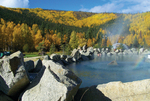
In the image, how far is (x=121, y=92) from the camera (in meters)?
5.82

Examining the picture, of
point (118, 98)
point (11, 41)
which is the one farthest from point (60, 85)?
point (11, 41)

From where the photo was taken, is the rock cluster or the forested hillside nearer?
the rock cluster

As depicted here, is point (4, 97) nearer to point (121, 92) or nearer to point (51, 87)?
point (51, 87)

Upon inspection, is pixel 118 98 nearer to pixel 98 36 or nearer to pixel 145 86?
pixel 145 86

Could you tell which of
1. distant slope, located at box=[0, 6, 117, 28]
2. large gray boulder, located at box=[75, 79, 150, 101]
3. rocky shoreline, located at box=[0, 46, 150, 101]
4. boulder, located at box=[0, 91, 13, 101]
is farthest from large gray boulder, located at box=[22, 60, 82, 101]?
distant slope, located at box=[0, 6, 117, 28]

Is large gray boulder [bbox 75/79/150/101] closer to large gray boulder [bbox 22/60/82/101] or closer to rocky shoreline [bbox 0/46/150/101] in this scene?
rocky shoreline [bbox 0/46/150/101]

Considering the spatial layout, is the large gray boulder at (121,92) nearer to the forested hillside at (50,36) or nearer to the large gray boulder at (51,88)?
the large gray boulder at (51,88)

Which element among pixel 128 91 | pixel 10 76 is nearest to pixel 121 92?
pixel 128 91

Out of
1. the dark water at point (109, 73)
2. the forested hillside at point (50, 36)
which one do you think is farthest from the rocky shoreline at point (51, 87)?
the forested hillside at point (50, 36)

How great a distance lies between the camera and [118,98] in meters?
5.64

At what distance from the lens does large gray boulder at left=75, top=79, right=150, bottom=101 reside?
18.4ft

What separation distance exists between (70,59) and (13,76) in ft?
71.3

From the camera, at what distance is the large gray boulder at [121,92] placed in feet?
18.4

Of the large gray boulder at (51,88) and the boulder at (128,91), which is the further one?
the boulder at (128,91)
